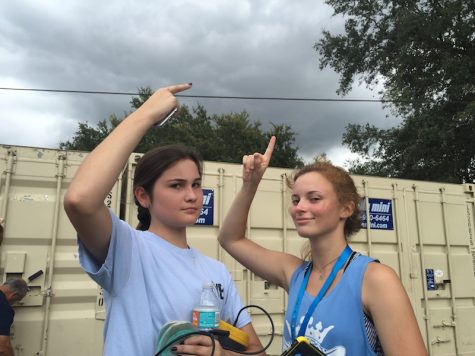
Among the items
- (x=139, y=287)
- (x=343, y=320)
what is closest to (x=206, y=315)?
(x=139, y=287)

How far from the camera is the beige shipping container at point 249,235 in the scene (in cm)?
378

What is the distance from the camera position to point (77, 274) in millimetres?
3955

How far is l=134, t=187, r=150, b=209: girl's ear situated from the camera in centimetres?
154

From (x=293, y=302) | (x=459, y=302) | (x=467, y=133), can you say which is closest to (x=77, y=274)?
(x=293, y=302)

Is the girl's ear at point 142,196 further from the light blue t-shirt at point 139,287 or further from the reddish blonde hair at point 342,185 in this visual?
the reddish blonde hair at point 342,185

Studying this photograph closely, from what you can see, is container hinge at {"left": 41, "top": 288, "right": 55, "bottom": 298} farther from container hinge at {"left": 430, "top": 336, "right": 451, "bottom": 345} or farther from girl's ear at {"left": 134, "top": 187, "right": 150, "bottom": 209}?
container hinge at {"left": 430, "top": 336, "right": 451, "bottom": 345}

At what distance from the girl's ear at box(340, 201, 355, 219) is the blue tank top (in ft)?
0.75

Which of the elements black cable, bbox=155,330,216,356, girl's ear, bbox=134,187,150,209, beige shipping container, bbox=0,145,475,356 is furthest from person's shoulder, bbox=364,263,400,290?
beige shipping container, bbox=0,145,475,356

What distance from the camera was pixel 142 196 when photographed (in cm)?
155

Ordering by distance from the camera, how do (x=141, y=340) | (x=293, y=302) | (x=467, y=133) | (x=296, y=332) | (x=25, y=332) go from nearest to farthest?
(x=141, y=340) → (x=296, y=332) → (x=293, y=302) → (x=25, y=332) → (x=467, y=133)

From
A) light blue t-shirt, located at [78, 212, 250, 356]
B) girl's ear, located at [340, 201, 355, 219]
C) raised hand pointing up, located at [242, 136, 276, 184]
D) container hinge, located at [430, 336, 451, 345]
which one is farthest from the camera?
container hinge, located at [430, 336, 451, 345]

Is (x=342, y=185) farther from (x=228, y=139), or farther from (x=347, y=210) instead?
(x=228, y=139)

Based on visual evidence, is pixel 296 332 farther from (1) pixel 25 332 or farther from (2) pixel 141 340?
(1) pixel 25 332

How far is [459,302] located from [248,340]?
16.8ft
